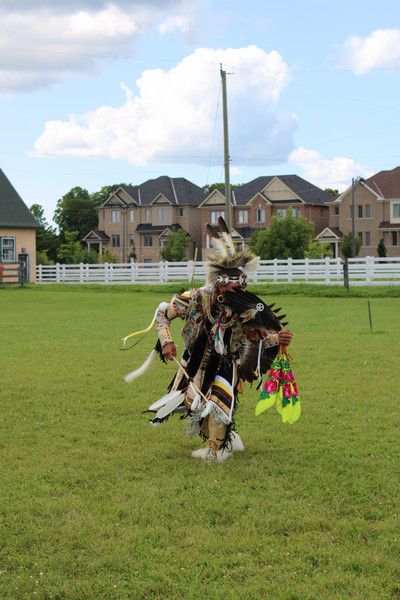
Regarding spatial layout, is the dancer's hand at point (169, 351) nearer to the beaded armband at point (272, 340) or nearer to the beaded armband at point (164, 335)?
the beaded armband at point (164, 335)

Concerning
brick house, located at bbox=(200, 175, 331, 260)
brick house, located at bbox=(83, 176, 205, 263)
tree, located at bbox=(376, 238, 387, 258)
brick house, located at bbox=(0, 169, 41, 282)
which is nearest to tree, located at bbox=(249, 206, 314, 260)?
tree, located at bbox=(376, 238, 387, 258)

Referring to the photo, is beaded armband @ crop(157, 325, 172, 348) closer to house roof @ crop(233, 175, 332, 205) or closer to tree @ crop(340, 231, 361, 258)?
tree @ crop(340, 231, 361, 258)

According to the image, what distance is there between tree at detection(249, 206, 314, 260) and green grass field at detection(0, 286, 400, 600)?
3360cm

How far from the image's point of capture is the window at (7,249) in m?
38.8

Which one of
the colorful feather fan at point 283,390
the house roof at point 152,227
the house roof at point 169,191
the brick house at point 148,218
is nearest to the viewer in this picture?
the colorful feather fan at point 283,390

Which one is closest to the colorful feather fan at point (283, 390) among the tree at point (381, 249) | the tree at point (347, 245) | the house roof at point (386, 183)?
the tree at point (381, 249)

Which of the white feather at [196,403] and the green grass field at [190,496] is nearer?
the green grass field at [190,496]

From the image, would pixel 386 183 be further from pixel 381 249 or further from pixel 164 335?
pixel 164 335

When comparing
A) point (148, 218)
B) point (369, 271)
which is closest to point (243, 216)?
point (148, 218)

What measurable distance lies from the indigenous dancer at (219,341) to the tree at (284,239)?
37754 mm

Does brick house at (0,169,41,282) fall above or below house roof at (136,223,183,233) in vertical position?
below

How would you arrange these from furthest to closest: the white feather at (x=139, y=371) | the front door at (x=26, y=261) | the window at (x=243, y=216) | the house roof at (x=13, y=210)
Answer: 1. the window at (x=243, y=216)
2. the house roof at (x=13, y=210)
3. the front door at (x=26, y=261)
4. the white feather at (x=139, y=371)

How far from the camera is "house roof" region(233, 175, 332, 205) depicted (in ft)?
206

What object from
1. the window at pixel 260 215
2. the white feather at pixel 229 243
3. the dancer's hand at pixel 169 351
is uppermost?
the window at pixel 260 215
